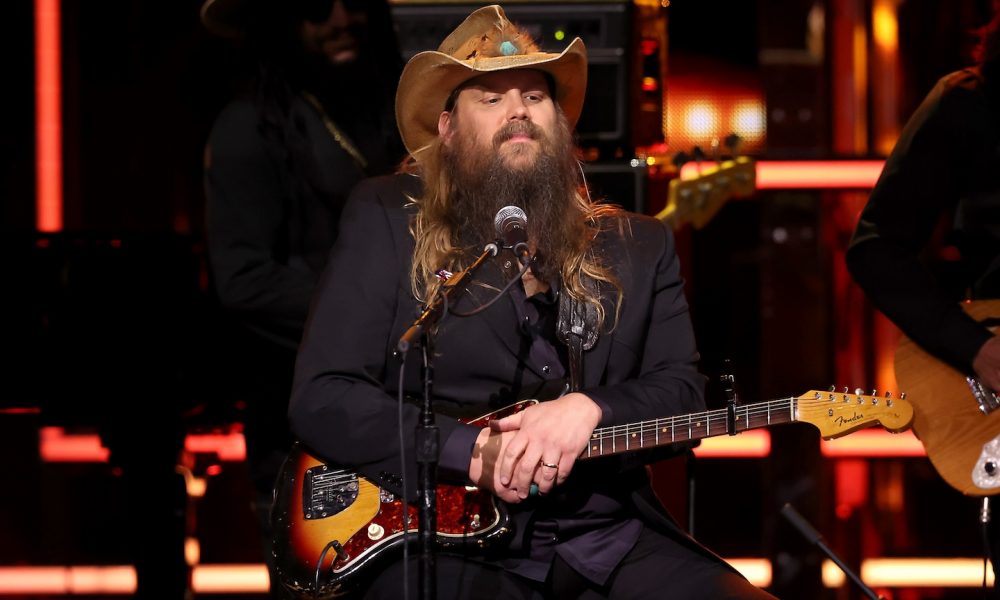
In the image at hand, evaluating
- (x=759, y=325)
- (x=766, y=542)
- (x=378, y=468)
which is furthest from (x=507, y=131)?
(x=759, y=325)

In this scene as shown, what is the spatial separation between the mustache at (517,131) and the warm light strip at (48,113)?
13.9 feet

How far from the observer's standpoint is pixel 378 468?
3.38 metres

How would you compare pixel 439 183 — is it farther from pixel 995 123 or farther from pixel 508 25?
pixel 995 123

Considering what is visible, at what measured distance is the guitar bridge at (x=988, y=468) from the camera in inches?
142

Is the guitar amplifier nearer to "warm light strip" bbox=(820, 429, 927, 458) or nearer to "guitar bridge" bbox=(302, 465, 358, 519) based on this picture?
"guitar bridge" bbox=(302, 465, 358, 519)

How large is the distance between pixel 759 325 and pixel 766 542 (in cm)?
174

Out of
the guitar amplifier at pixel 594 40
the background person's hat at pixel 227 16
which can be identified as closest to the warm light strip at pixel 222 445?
the background person's hat at pixel 227 16

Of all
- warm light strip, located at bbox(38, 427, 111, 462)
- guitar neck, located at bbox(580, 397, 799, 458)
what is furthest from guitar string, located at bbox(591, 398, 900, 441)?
warm light strip, located at bbox(38, 427, 111, 462)

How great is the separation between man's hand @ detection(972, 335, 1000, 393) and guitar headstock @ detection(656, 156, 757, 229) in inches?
47.3

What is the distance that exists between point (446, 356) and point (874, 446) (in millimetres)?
3594

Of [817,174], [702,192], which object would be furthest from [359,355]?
[817,174]

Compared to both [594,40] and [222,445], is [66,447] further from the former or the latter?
[594,40]

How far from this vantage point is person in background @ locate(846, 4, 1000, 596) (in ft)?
13.0

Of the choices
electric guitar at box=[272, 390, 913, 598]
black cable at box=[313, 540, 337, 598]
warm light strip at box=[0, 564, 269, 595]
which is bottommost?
warm light strip at box=[0, 564, 269, 595]
